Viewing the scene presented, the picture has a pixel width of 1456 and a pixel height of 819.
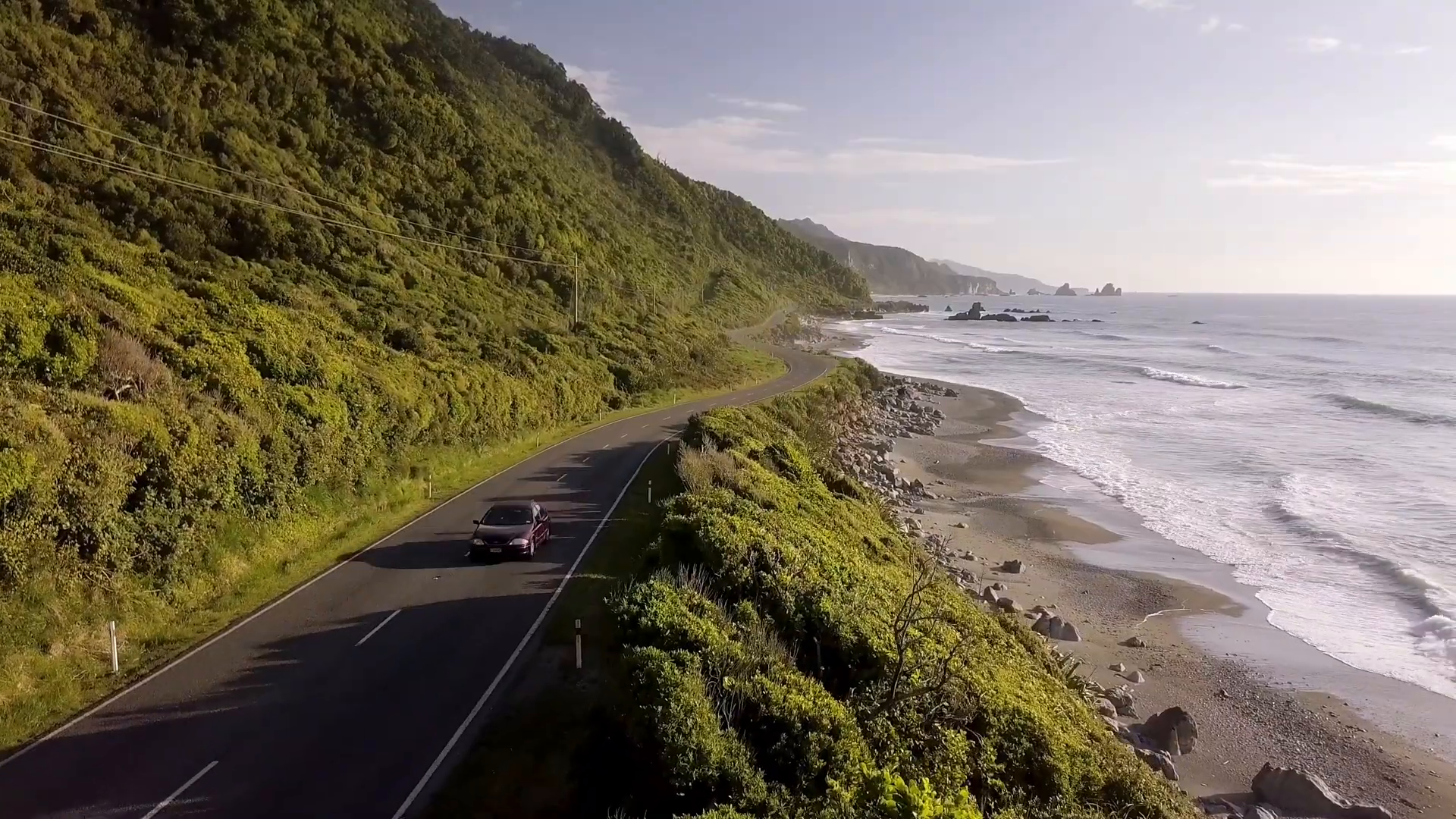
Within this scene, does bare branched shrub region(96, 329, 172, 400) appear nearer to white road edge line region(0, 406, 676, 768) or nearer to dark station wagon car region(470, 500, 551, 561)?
white road edge line region(0, 406, 676, 768)

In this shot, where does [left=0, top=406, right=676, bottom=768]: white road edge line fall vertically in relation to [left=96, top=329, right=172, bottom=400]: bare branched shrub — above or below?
below

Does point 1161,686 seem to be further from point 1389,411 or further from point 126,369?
point 1389,411

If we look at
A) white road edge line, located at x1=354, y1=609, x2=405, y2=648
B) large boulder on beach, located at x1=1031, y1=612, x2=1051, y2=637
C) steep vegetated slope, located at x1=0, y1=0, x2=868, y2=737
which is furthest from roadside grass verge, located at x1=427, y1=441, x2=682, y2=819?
large boulder on beach, located at x1=1031, y1=612, x2=1051, y2=637

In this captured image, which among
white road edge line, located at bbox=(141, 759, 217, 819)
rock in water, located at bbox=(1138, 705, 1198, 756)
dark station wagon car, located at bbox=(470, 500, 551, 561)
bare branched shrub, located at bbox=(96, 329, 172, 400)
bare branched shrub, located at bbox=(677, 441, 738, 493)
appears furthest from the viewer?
bare branched shrub, located at bbox=(677, 441, 738, 493)

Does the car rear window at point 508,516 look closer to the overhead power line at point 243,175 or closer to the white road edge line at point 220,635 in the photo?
the white road edge line at point 220,635

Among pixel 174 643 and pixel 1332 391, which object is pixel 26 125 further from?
pixel 1332 391

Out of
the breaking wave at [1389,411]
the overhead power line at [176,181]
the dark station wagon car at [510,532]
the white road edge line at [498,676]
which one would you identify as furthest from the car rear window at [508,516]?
the breaking wave at [1389,411]

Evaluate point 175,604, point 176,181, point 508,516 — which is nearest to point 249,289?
point 176,181
